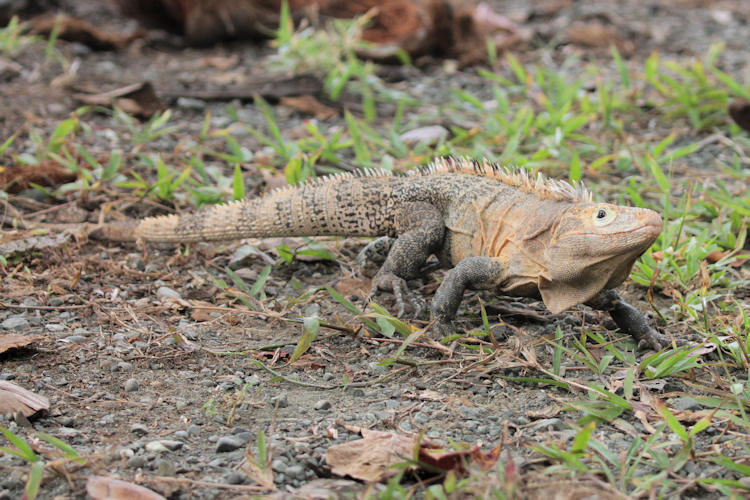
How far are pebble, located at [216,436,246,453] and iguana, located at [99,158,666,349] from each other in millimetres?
1416

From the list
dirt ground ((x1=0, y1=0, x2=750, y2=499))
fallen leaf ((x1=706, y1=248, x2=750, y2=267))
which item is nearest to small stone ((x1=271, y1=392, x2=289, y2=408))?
dirt ground ((x1=0, y1=0, x2=750, y2=499))

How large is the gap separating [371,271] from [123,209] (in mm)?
1890

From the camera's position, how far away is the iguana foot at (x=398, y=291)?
4391 mm

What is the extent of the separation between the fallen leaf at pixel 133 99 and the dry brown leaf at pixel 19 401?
426cm

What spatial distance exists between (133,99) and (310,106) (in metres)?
1.62

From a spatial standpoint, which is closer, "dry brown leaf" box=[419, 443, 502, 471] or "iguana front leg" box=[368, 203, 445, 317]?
"dry brown leaf" box=[419, 443, 502, 471]

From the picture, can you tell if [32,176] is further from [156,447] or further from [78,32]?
[78,32]

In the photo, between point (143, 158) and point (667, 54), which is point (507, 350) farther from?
point (667, 54)

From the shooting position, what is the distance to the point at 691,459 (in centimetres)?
297

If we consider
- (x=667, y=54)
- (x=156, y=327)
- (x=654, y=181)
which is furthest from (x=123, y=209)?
(x=667, y=54)

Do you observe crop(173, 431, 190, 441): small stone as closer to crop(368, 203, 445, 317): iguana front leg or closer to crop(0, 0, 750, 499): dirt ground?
crop(0, 0, 750, 499): dirt ground

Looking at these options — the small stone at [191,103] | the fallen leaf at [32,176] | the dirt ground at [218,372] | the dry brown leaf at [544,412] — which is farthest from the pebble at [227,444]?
the small stone at [191,103]

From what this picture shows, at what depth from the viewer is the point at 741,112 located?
6.58 meters

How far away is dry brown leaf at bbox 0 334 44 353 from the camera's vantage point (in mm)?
3615
